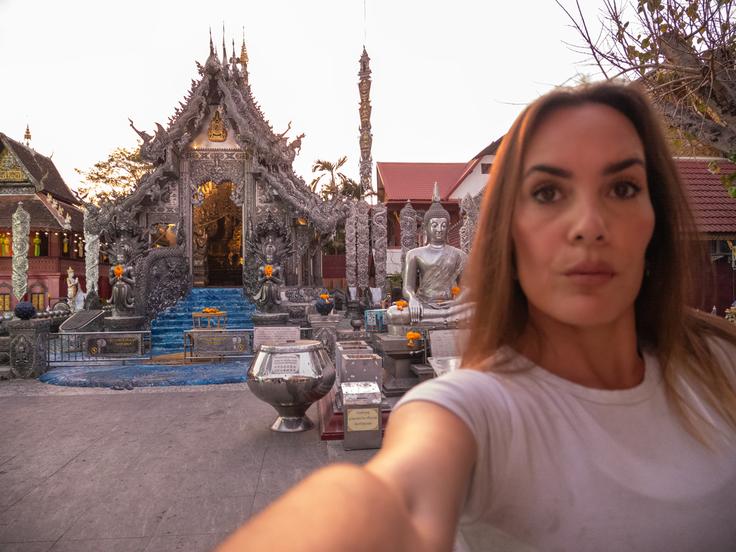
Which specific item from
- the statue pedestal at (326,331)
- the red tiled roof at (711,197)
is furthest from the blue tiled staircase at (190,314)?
the red tiled roof at (711,197)

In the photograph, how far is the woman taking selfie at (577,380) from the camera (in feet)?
2.59

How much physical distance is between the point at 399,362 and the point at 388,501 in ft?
23.2

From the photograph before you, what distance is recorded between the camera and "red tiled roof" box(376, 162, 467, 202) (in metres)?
25.0

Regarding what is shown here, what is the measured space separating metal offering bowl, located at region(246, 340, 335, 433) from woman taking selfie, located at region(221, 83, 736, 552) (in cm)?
489

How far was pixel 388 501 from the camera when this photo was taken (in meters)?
0.60

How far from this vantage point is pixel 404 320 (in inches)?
303

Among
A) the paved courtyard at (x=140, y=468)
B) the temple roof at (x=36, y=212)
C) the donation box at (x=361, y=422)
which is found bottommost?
the paved courtyard at (x=140, y=468)

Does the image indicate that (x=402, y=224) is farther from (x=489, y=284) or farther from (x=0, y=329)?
(x=489, y=284)

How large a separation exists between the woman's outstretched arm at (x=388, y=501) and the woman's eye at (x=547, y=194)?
445mm

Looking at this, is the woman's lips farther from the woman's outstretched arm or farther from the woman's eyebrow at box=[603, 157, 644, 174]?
the woman's outstretched arm

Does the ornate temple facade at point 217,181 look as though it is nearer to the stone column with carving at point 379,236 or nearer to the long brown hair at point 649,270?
the stone column with carving at point 379,236

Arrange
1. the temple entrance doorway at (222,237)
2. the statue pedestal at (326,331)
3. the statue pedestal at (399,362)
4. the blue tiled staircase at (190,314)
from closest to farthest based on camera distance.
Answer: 1. the statue pedestal at (399,362)
2. the statue pedestal at (326,331)
3. the blue tiled staircase at (190,314)
4. the temple entrance doorway at (222,237)

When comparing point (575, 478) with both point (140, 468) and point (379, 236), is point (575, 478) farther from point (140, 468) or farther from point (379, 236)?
point (379, 236)

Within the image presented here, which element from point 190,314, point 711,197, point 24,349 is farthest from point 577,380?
point 190,314
